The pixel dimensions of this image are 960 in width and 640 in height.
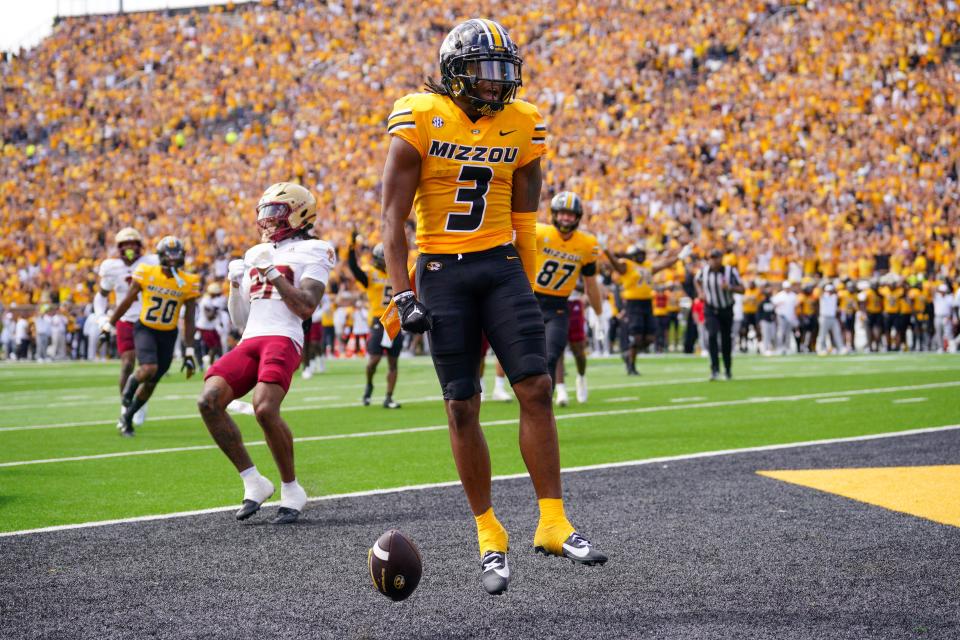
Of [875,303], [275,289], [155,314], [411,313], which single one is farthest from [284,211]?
[875,303]

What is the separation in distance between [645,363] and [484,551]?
18.4m

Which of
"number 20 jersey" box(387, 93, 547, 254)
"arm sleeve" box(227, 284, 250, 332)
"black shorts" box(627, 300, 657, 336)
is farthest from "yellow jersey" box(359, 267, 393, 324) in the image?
"number 20 jersey" box(387, 93, 547, 254)

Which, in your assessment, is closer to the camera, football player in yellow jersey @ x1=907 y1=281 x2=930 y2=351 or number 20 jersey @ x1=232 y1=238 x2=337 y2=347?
number 20 jersey @ x1=232 y1=238 x2=337 y2=347

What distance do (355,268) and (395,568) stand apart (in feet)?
32.9

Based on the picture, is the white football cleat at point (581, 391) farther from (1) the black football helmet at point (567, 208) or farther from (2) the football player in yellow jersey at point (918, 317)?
(2) the football player in yellow jersey at point (918, 317)

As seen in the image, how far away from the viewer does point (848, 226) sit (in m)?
26.9

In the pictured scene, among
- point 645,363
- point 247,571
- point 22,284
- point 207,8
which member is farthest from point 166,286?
point 207,8

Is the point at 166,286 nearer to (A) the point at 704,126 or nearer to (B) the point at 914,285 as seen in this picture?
(B) the point at 914,285

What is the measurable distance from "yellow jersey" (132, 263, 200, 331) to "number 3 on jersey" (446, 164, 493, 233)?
6.89 metres

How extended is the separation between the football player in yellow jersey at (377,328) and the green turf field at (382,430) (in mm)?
319

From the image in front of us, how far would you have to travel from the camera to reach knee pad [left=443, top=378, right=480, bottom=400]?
15.1ft

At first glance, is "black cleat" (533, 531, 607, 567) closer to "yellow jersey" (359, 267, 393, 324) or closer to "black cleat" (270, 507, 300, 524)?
"black cleat" (270, 507, 300, 524)

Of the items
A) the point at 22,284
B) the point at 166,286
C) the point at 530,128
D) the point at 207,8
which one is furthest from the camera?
the point at 207,8

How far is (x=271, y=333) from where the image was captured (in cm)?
651
